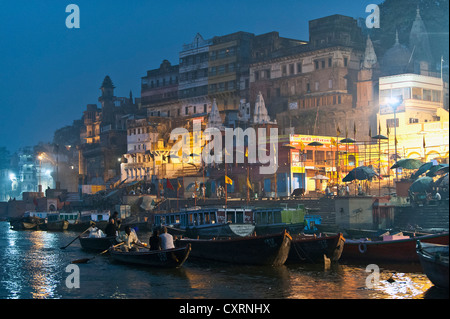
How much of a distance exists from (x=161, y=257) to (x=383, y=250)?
8335mm

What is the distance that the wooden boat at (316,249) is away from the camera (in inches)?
1010

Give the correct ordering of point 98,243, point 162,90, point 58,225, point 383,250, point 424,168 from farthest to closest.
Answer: point 162,90
point 58,225
point 424,168
point 98,243
point 383,250

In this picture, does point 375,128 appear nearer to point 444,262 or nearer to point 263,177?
point 263,177

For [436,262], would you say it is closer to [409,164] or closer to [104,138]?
[409,164]

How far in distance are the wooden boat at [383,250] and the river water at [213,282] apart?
1.21ft

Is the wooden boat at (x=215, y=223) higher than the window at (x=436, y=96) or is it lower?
lower

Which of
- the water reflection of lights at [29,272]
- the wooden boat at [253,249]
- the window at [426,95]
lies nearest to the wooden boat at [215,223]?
the wooden boat at [253,249]

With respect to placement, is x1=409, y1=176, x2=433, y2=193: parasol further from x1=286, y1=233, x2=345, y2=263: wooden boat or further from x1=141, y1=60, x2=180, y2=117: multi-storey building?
x1=141, y1=60, x2=180, y2=117: multi-storey building

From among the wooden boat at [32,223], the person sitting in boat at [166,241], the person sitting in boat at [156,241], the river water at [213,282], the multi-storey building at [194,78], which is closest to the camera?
the river water at [213,282]

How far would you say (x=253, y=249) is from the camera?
25.6 metres

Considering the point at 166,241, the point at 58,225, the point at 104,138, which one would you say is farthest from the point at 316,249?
the point at 104,138

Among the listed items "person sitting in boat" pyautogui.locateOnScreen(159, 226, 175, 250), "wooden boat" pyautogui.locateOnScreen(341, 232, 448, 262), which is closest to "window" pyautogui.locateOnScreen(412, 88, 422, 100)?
"wooden boat" pyautogui.locateOnScreen(341, 232, 448, 262)

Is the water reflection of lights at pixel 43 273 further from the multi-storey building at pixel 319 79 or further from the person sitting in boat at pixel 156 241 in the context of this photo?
the multi-storey building at pixel 319 79
